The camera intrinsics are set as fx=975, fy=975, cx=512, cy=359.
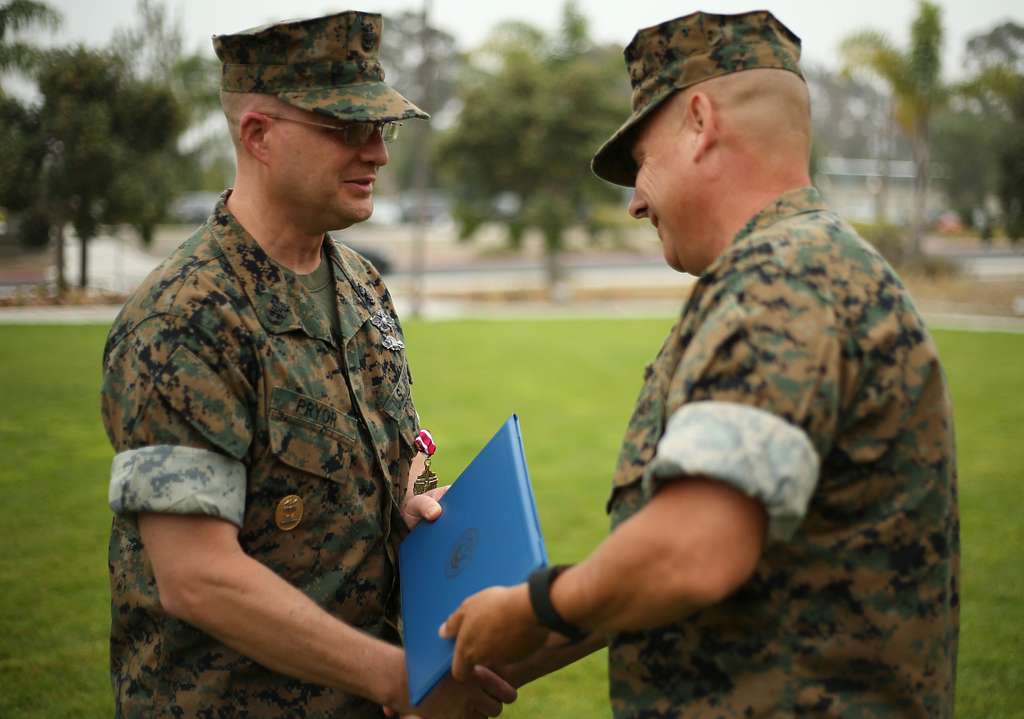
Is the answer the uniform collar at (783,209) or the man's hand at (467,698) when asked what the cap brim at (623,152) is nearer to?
the uniform collar at (783,209)

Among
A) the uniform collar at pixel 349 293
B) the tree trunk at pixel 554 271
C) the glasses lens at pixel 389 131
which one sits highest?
the glasses lens at pixel 389 131

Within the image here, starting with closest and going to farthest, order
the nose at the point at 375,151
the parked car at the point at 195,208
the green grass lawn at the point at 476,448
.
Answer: the nose at the point at 375,151 < the green grass lawn at the point at 476,448 < the parked car at the point at 195,208

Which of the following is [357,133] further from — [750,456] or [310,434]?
[750,456]

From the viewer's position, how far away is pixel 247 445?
2.14m

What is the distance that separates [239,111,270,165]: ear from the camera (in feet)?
7.93

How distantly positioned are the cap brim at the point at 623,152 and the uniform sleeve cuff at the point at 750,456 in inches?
28.2

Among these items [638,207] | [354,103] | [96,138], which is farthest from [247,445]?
[96,138]

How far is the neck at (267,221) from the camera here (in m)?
2.47

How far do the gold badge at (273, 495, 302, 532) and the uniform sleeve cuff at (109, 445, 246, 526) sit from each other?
215mm

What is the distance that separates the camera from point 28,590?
522cm

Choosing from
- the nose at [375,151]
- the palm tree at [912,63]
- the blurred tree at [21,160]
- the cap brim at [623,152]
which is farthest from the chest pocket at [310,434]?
the palm tree at [912,63]

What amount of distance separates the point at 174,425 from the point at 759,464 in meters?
1.21

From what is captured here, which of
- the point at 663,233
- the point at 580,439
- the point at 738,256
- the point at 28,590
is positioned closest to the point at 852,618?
the point at 738,256

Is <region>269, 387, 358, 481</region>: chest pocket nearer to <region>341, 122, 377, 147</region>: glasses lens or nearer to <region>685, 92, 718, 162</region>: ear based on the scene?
<region>341, 122, 377, 147</region>: glasses lens
